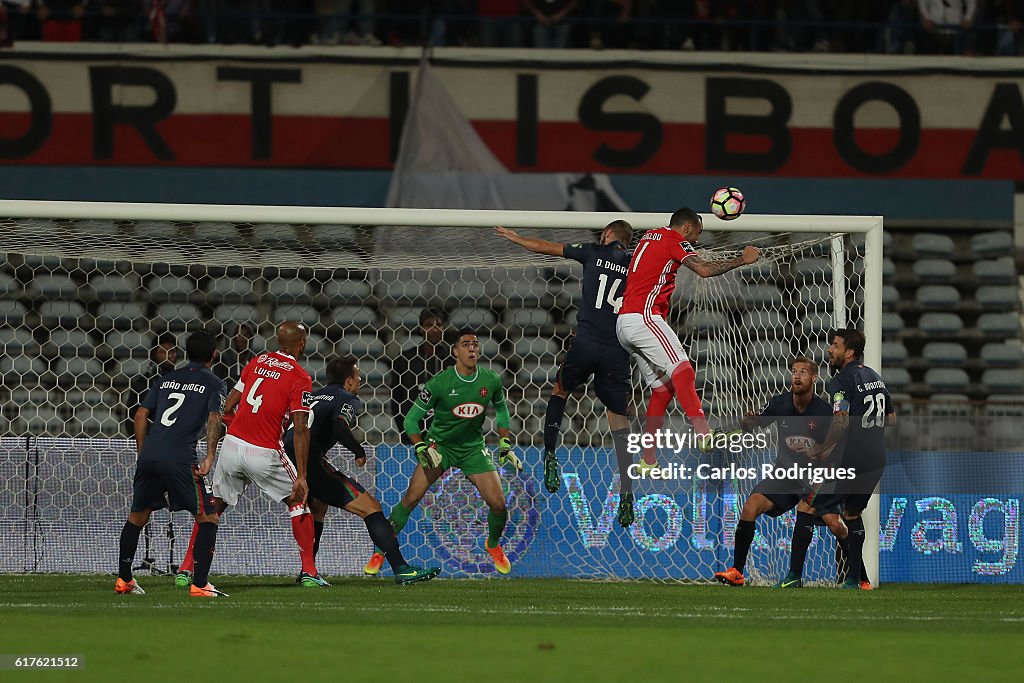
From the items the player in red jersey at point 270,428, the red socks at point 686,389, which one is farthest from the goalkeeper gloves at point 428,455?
the red socks at point 686,389

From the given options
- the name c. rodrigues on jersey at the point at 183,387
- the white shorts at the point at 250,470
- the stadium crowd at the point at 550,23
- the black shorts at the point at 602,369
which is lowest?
the white shorts at the point at 250,470

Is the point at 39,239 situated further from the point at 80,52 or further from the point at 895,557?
the point at 895,557

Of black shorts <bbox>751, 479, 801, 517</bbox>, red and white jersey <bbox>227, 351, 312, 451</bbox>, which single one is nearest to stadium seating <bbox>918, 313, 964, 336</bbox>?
black shorts <bbox>751, 479, 801, 517</bbox>

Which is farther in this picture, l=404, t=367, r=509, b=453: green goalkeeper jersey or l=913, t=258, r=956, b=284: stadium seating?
l=913, t=258, r=956, b=284: stadium seating

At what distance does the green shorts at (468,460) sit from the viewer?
1064 centimetres

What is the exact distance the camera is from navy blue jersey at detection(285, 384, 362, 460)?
9992 millimetres

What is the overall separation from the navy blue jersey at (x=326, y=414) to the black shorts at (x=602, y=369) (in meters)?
1.63

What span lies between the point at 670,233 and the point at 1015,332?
33.1 ft

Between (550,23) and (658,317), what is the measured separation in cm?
905

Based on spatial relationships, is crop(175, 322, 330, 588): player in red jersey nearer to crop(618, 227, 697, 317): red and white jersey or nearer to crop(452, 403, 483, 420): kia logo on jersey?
crop(452, 403, 483, 420): kia logo on jersey

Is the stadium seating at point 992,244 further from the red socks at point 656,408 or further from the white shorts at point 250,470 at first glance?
the white shorts at point 250,470

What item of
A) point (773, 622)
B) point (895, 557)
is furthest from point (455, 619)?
point (895, 557)

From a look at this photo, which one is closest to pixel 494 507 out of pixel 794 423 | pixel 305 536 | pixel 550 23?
pixel 305 536

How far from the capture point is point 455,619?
714 cm
